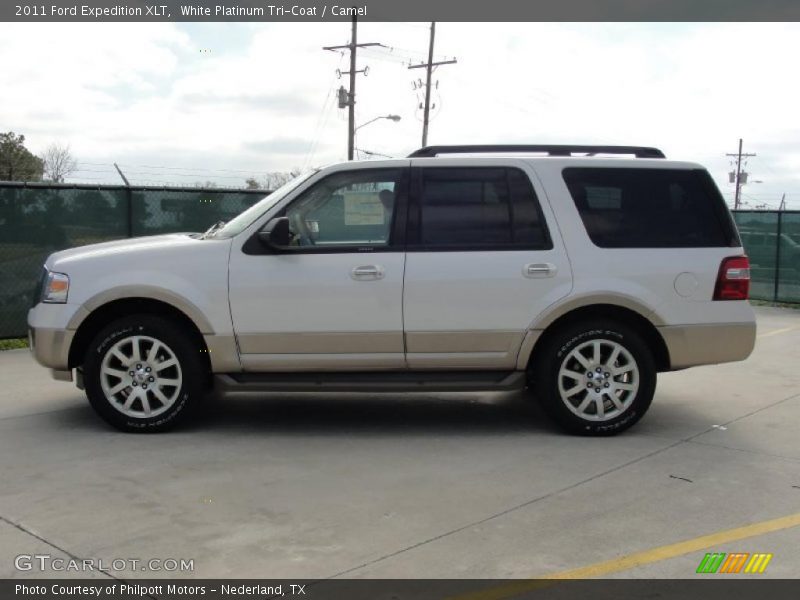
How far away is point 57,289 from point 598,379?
3.93m

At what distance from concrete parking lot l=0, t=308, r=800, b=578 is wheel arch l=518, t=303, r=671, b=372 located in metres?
0.60

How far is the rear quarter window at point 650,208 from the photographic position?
6.23 meters

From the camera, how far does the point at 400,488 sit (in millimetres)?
5059

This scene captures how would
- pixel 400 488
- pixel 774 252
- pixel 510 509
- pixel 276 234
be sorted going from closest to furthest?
pixel 510 509 < pixel 400 488 < pixel 276 234 < pixel 774 252

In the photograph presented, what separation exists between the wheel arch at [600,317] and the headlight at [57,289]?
330 centimetres

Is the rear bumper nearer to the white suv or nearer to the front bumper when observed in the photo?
the white suv

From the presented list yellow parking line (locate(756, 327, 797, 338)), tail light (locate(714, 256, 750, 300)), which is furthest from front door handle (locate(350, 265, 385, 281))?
yellow parking line (locate(756, 327, 797, 338))

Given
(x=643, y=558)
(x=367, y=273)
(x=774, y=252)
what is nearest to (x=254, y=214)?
(x=367, y=273)

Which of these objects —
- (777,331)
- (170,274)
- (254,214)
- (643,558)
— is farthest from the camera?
(777,331)

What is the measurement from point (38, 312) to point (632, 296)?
427 centimetres

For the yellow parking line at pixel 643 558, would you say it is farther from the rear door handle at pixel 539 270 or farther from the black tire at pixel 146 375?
the black tire at pixel 146 375

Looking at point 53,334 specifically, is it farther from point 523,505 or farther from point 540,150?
point 540,150
